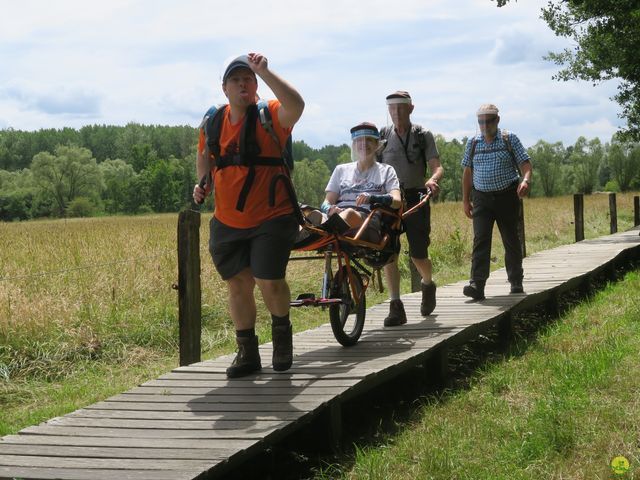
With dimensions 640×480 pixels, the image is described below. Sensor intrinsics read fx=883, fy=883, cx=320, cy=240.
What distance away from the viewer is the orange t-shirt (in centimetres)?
495

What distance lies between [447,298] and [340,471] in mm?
4664

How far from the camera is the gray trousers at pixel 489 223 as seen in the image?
8.11 m

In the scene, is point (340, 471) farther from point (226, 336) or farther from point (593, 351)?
point (226, 336)

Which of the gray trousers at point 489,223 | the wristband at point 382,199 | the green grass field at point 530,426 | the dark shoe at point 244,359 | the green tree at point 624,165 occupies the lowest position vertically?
the green grass field at point 530,426

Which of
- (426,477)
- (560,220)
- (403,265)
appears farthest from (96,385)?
(560,220)

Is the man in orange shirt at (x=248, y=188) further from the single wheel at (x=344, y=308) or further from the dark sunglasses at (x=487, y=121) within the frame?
the dark sunglasses at (x=487, y=121)

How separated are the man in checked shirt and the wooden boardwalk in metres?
1.11

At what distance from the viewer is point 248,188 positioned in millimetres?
4941

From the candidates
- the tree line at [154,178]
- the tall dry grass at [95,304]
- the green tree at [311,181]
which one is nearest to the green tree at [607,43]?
the tall dry grass at [95,304]

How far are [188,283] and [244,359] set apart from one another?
1.01 m

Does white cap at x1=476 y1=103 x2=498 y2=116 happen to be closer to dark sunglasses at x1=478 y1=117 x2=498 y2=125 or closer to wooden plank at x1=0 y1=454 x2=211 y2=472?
dark sunglasses at x1=478 y1=117 x2=498 y2=125

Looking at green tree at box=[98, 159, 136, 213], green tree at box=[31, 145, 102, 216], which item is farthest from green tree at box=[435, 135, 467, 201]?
green tree at box=[31, 145, 102, 216]

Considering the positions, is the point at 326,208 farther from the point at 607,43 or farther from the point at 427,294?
the point at 607,43

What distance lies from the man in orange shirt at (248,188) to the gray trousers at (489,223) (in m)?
3.48
